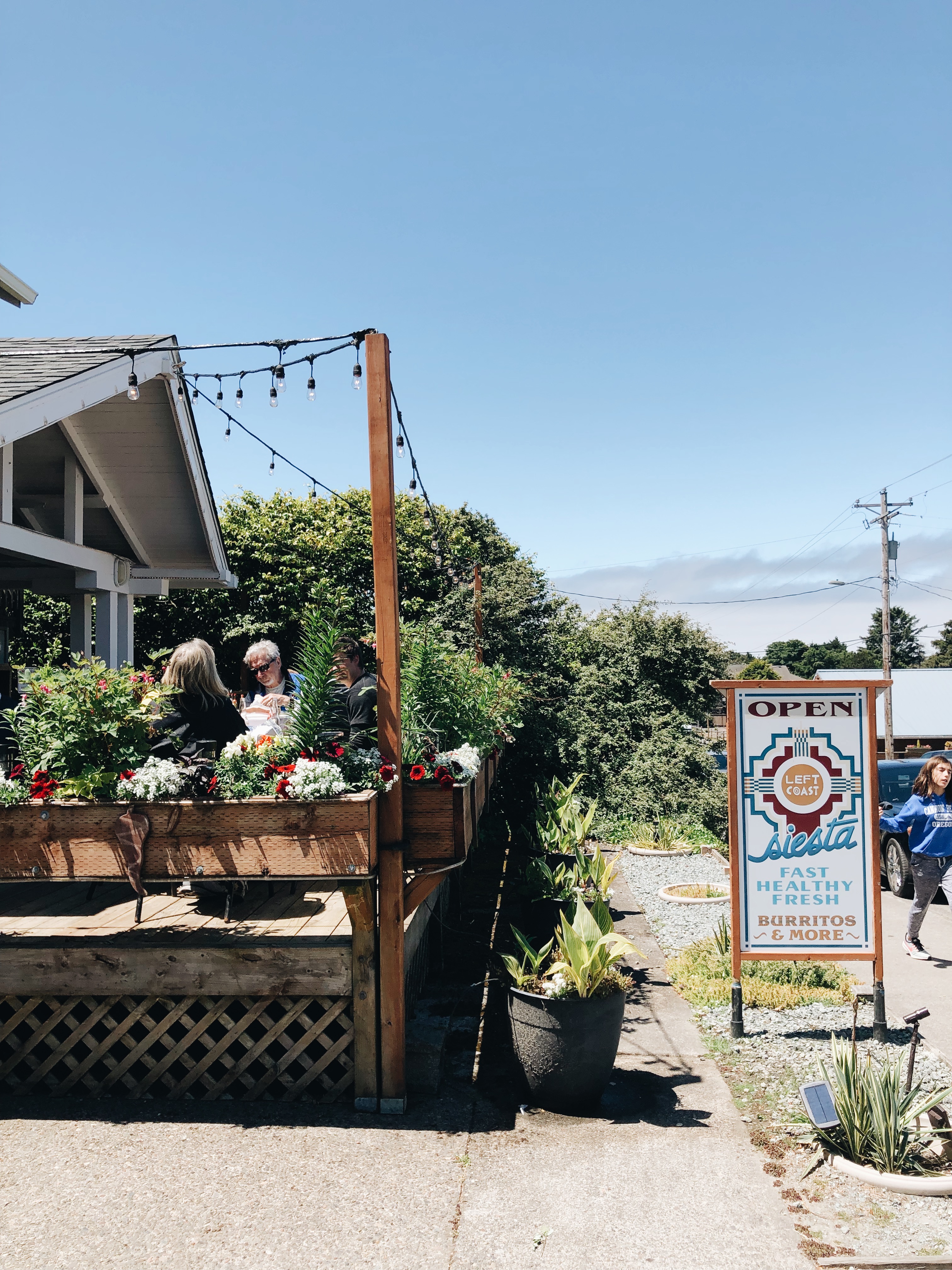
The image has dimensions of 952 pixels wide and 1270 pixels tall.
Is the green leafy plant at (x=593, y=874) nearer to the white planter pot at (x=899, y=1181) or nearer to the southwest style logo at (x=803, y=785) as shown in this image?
the southwest style logo at (x=803, y=785)

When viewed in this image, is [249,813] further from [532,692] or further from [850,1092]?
[532,692]

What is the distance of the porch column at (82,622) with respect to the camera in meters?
8.67

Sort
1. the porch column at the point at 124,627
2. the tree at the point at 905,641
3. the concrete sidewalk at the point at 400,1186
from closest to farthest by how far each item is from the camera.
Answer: the concrete sidewalk at the point at 400,1186, the porch column at the point at 124,627, the tree at the point at 905,641

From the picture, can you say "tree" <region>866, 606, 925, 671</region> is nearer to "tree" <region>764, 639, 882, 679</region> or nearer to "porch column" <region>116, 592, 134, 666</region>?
"tree" <region>764, 639, 882, 679</region>

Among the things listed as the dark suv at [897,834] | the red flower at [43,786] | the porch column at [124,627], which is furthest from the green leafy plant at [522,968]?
the dark suv at [897,834]

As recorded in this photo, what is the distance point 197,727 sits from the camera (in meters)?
4.53

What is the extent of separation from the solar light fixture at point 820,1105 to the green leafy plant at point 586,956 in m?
0.87

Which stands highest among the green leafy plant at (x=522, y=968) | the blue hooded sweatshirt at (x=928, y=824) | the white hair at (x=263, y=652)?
the white hair at (x=263, y=652)

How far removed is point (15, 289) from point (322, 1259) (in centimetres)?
995

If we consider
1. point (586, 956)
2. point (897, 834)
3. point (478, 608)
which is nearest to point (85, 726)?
point (586, 956)

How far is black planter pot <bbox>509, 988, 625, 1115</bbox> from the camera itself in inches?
153

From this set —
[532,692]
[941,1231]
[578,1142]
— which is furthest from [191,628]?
[941,1231]

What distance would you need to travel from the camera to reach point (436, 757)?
4.20m

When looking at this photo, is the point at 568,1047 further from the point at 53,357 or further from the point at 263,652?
the point at 53,357
